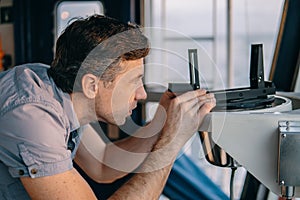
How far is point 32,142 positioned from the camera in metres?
1.26

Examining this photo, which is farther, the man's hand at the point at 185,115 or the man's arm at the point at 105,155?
the man's arm at the point at 105,155

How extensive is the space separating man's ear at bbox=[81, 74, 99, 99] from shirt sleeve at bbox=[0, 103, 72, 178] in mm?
162

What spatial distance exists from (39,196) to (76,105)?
1.00ft

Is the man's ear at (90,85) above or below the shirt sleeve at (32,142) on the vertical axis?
above

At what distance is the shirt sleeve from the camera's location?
1263 mm

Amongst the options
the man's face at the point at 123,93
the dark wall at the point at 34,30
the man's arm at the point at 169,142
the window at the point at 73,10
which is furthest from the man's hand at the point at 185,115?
the dark wall at the point at 34,30

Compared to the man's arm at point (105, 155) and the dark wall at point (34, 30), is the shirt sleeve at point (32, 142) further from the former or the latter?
the dark wall at point (34, 30)

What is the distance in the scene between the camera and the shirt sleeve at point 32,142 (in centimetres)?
126

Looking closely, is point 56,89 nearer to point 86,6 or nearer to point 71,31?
point 71,31

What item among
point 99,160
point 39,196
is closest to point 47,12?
point 99,160

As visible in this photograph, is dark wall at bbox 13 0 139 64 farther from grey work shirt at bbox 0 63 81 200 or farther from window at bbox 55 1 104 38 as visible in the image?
grey work shirt at bbox 0 63 81 200

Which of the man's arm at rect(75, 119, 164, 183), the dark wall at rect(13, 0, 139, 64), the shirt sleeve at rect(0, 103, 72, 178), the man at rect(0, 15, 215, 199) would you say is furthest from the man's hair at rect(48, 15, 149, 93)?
the dark wall at rect(13, 0, 139, 64)

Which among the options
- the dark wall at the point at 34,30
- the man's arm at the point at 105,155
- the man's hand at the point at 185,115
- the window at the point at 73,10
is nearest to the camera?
the man's hand at the point at 185,115

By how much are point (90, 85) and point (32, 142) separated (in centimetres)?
27
